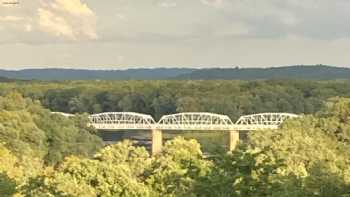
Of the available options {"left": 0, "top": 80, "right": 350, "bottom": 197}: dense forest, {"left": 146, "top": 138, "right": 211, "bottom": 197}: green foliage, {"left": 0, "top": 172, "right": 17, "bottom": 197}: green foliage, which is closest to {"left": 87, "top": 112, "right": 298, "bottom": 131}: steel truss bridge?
{"left": 0, "top": 80, "right": 350, "bottom": 197}: dense forest

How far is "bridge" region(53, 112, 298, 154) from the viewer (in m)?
128

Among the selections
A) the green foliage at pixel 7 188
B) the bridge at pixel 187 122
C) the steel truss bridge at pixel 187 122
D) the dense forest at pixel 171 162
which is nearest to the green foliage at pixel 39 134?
the dense forest at pixel 171 162

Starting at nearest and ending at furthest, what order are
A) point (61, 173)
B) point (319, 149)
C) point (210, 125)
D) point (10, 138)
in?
point (61, 173) → point (319, 149) → point (10, 138) → point (210, 125)

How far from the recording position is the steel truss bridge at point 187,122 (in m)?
131

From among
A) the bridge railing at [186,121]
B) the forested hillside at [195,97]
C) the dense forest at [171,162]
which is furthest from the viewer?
the forested hillside at [195,97]

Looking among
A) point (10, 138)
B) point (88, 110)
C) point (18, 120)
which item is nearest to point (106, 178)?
point (10, 138)

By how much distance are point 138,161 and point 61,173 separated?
26.0 ft

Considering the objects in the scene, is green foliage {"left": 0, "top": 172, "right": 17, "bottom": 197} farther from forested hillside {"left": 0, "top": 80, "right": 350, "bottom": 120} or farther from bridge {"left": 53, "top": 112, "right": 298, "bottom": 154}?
forested hillside {"left": 0, "top": 80, "right": 350, "bottom": 120}

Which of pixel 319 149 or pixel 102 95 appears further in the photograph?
pixel 102 95

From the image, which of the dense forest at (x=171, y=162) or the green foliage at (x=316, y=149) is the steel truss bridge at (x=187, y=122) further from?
the green foliage at (x=316, y=149)

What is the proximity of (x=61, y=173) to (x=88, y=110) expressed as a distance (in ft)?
426

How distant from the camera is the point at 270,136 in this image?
187ft

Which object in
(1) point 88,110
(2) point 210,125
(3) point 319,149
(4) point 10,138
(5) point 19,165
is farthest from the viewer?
(1) point 88,110

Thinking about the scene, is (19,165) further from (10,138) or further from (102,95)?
(102,95)
